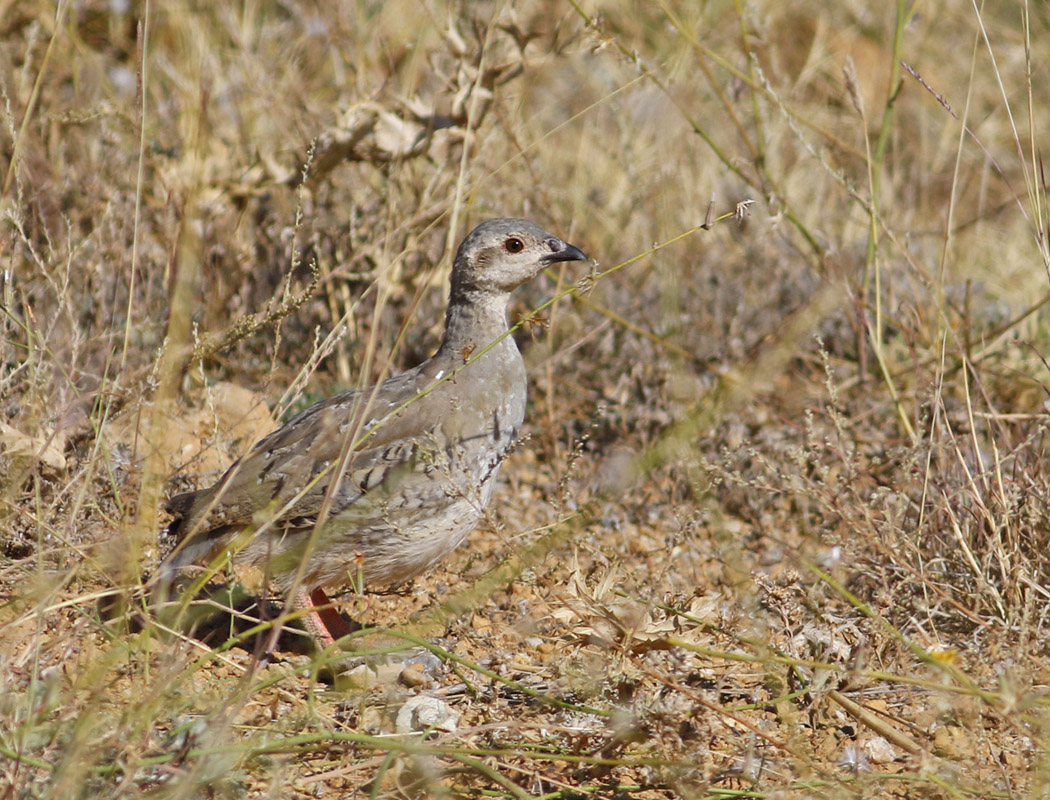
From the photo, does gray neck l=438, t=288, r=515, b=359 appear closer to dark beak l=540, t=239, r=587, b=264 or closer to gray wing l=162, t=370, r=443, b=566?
dark beak l=540, t=239, r=587, b=264

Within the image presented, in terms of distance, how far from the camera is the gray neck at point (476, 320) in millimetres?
5359

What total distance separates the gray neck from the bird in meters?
0.02

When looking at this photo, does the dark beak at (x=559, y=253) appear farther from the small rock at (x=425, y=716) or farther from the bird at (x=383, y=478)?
the small rock at (x=425, y=716)

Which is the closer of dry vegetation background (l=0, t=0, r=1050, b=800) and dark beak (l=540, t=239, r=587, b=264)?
Result: dry vegetation background (l=0, t=0, r=1050, b=800)

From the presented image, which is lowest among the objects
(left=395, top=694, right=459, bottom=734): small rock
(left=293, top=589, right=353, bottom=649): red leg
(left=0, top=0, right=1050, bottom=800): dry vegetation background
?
(left=293, top=589, right=353, bottom=649): red leg

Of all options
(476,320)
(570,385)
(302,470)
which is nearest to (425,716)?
(302,470)

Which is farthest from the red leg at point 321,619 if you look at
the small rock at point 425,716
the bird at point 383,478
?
the small rock at point 425,716

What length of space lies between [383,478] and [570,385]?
2.09 metres

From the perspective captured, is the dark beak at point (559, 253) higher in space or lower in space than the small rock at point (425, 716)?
higher

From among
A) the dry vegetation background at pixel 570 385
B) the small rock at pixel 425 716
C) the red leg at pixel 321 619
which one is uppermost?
the dry vegetation background at pixel 570 385

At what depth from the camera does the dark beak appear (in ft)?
17.4

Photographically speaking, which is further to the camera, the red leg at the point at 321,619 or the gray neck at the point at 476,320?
the gray neck at the point at 476,320

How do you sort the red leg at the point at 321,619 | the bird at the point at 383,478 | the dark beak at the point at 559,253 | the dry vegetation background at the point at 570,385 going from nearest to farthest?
the dry vegetation background at the point at 570,385, the bird at the point at 383,478, the red leg at the point at 321,619, the dark beak at the point at 559,253

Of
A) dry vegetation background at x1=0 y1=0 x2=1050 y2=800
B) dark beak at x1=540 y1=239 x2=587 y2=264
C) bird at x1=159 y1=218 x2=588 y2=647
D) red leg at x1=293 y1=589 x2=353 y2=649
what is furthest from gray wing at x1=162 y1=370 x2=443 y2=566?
dark beak at x1=540 y1=239 x2=587 y2=264
